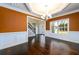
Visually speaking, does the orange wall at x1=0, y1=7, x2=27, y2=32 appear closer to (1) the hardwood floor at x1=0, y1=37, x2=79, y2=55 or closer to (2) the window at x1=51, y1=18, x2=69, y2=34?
(1) the hardwood floor at x1=0, y1=37, x2=79, y2=55

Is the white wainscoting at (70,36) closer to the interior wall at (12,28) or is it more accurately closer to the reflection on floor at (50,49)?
the reflection on floor at (50,49)

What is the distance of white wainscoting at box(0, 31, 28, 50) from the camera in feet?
5.64

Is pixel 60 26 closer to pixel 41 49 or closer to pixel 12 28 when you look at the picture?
pixel 41 49

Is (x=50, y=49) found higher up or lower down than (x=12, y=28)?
lower down

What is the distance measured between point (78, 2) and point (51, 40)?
3.41 ft

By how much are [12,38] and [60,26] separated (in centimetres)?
112

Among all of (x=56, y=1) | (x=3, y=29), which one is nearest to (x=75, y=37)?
(x=56, y=1)

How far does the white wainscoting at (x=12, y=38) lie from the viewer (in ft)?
5.64

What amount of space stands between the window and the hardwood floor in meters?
0.26

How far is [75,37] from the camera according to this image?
68.4 inches

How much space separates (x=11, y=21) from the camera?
1.81 meters

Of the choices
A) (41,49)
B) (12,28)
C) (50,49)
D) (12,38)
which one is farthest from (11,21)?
(50,49)

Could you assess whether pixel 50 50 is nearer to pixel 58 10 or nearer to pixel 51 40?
pixel 51 40

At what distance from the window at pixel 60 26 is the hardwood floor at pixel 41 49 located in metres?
0.26
